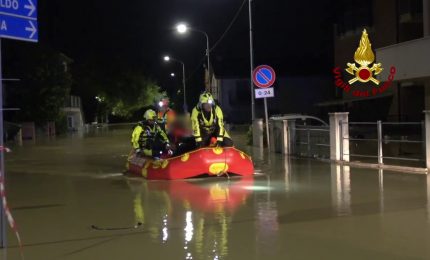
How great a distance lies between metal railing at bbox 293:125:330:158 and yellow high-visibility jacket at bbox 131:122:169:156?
5970 millimetres

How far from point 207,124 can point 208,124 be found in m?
0.03

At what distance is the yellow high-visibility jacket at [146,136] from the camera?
54.2ft

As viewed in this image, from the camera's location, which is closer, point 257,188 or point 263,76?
point 257,188

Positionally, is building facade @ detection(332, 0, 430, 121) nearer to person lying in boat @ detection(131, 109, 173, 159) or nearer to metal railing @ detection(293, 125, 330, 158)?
metal railing @ detection(293, 125, 330, 158)

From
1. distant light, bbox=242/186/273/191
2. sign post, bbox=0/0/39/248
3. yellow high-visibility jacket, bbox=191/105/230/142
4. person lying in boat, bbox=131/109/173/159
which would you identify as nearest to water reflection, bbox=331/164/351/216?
distant light, bbox=242/186/273/191

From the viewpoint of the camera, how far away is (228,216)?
977 centimetres

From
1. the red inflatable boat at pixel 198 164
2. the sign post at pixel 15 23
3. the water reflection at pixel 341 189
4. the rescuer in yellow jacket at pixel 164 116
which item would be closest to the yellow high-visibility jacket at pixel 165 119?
the rescuer in yellow jacket at pixel 164 116

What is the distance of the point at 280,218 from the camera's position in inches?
373

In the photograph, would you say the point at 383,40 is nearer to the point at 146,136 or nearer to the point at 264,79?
the point at 264,79

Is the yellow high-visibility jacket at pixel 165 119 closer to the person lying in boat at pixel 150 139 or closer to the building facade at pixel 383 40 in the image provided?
the person lying in boat at pixel 150 139

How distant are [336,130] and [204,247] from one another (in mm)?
11749

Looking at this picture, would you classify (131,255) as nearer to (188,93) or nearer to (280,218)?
(280,218)

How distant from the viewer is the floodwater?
750 centimetres

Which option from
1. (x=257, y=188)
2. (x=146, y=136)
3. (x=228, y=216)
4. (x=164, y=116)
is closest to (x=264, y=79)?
(x=164, y=116)
